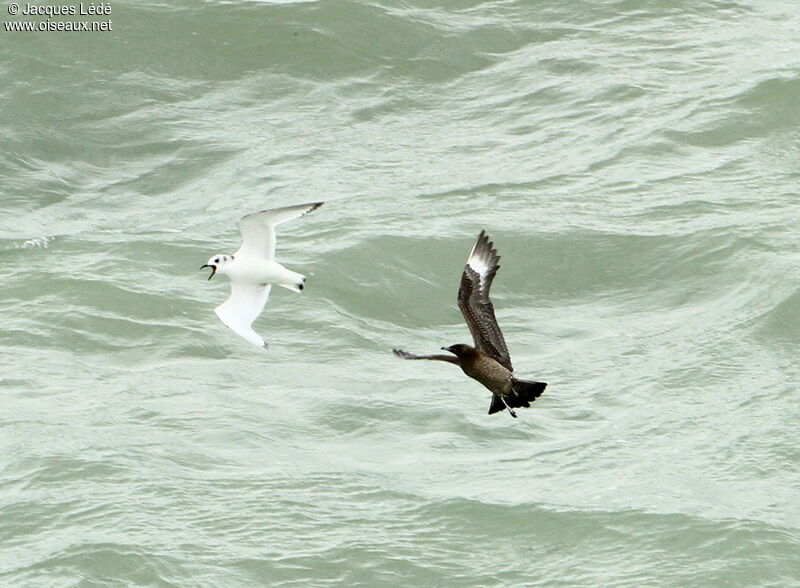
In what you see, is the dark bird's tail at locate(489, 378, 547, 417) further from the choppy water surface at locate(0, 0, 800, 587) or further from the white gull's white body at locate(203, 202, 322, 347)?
the white gull's white body at locate(203, 202, 322, 347)

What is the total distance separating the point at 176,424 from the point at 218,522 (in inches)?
48.2

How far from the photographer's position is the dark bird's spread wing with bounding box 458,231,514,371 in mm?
7848

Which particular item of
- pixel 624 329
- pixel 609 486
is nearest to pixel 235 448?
pixel 609 486

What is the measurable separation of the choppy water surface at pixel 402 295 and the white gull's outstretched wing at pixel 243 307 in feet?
3.14

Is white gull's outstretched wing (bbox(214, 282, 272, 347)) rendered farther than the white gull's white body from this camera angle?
Yes

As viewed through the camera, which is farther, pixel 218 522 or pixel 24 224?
pixel 24 224

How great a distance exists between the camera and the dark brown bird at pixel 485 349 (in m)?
7.73

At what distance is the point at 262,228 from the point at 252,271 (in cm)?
23

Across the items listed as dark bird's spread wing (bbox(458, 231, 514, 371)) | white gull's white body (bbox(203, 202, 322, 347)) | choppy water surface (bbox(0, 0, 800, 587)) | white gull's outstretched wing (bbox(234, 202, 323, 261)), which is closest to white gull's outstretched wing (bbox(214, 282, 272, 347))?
white gull's white body (bbox(203, 202, 322, 347))

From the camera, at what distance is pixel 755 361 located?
10930 millimetres

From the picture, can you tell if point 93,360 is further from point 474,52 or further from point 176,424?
point 474,52

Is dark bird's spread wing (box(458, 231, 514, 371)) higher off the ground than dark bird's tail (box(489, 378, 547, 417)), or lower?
higher

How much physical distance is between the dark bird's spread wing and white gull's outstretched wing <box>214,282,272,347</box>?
141 cm

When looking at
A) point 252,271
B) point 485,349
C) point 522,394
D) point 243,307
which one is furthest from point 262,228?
point 522,394
